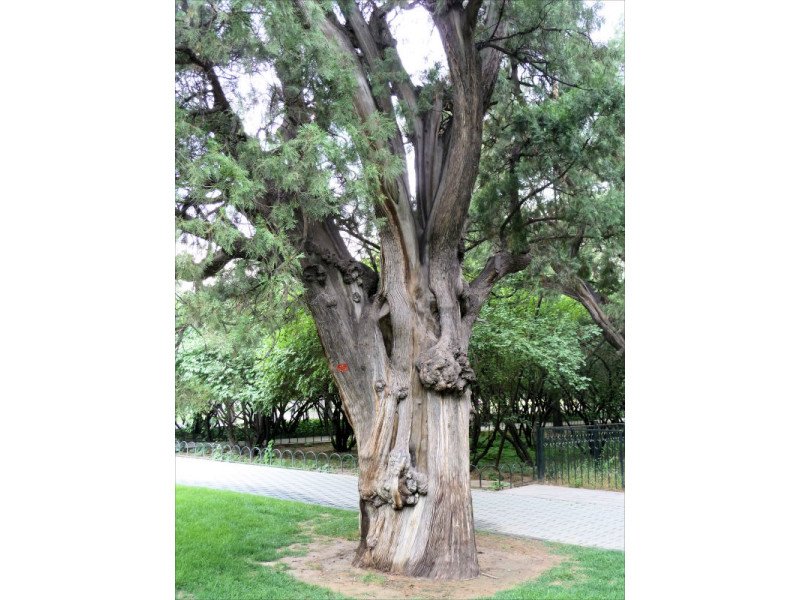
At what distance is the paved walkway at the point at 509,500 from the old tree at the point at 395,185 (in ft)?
7.24

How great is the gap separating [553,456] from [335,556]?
5.97 m

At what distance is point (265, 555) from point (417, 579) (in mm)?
1836

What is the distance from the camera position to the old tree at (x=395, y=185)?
172 inches

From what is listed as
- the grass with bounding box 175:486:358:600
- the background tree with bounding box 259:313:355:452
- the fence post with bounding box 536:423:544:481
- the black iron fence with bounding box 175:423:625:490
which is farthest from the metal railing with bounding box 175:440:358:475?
the fence post with bounding box 536:423:544:481

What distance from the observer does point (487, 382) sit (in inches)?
457

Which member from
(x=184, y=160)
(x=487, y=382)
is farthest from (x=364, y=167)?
(x=487, y=382)

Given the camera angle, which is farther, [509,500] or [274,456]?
[274,456]

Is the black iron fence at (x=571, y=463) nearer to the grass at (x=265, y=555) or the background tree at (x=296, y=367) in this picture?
the background tree at (x=296, y=367)

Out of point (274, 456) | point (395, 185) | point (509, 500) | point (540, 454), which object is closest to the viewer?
point (395, 185)

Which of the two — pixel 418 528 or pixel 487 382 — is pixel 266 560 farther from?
pixel 487 382

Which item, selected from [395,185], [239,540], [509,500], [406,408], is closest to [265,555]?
[239,540]

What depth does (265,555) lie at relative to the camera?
652 cm

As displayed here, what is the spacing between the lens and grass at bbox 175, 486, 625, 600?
529cm

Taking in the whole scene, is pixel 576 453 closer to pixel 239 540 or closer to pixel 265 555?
pixel 239 540
